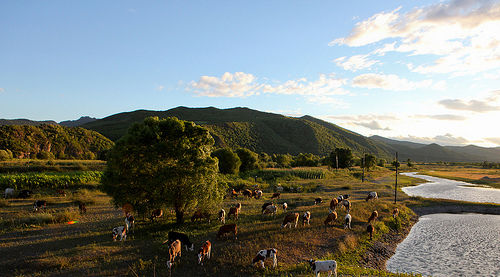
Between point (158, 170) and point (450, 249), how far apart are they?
2214 cm

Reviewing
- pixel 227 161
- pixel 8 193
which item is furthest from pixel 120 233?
pixel 227 161

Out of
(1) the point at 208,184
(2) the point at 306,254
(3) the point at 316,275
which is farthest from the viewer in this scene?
(1) the point at 208,184

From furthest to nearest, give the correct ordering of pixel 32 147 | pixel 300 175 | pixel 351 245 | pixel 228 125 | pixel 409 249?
pixel 228 125 < pixel 32 147 < pixel 300 175 < pixel 409 249 < pixel 351 245

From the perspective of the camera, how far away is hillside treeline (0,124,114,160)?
7062 centimetres

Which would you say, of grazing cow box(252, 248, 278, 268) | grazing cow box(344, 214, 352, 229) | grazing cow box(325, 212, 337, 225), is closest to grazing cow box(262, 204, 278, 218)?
grazing cow box(325, 212, 337, 225)

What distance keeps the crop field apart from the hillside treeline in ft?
197

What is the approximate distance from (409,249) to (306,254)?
10.3m

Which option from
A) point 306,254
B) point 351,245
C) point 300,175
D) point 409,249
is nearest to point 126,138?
point 306,254

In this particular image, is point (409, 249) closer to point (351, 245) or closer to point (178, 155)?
point (351, 245)

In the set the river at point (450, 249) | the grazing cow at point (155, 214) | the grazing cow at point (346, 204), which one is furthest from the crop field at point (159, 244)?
the river at point (450, 249)

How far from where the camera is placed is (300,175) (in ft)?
192

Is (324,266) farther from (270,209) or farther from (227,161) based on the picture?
(227,161)

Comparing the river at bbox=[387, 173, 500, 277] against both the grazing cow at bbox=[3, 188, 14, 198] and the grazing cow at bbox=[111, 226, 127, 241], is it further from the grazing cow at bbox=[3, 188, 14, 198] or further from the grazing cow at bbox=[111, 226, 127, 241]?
the grazing cow at bbox=[3, 188, 14, 198]

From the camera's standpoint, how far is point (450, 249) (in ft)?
61.7
